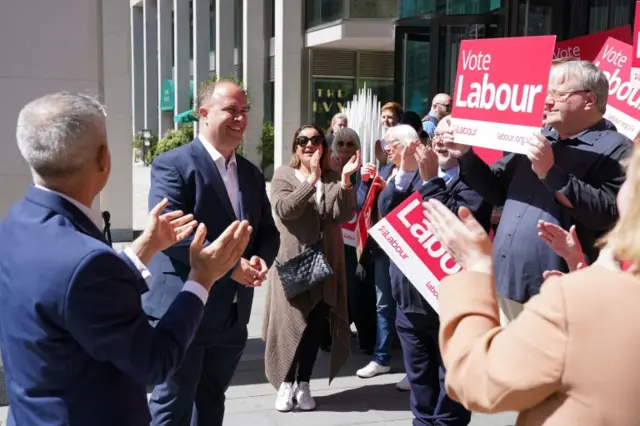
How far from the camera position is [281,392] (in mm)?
4520

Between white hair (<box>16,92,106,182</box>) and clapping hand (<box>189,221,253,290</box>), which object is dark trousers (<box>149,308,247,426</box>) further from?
white hair (<box>16,92,106,182</box>)

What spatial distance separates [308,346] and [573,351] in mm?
3327

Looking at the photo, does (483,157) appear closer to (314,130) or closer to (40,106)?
(314,130)

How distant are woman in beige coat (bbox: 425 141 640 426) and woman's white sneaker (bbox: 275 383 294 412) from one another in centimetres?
316

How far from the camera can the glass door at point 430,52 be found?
29.5 feet

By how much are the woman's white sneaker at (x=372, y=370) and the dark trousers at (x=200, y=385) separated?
6.34ft

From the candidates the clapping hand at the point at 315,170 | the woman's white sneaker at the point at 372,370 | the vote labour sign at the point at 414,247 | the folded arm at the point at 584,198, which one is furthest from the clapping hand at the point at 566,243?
the woman's white sneaker at the point at 372,370

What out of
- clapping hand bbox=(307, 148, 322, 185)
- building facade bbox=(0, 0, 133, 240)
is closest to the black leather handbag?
clapping hand bbox=(307, 148, 322, 185)

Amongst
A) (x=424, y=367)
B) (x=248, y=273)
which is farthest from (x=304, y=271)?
(x=248, y=273)

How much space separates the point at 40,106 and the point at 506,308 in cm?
222

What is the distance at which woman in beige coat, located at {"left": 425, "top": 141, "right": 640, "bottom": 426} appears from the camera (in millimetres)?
1277

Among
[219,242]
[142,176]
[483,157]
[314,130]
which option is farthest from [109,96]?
[142,176]

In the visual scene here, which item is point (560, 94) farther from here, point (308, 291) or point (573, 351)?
point (308, 291)

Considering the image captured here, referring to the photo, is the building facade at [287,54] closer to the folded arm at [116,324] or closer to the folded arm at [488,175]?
the folded arm at [488,175]
